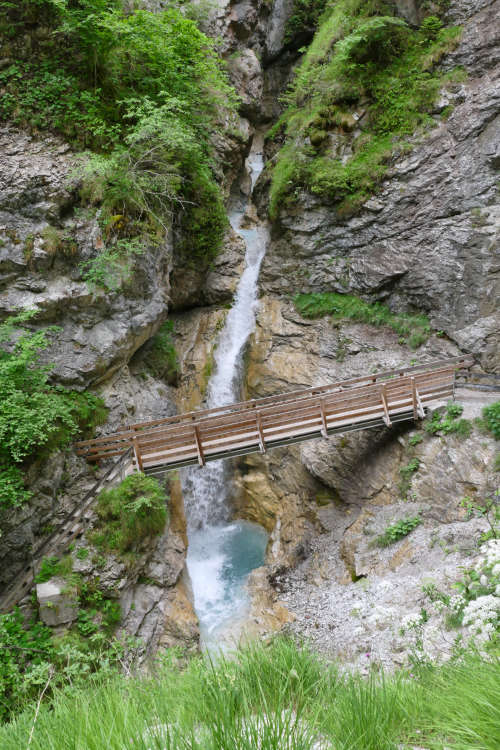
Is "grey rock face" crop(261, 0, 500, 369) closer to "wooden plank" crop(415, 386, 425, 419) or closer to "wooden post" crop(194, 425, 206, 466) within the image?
"wooden plank" crop(415, 386, 425, 419)

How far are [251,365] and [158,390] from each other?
4086mm

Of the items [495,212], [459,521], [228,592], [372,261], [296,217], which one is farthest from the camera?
[296,217]

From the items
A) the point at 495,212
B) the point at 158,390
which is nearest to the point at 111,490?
the point at 158,390

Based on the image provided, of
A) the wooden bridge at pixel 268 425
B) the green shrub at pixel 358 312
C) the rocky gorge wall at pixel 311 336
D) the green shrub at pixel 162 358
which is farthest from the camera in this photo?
the green shrub at pixel 358 312

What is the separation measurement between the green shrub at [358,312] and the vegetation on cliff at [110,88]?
655cm

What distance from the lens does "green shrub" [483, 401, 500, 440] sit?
9.30 m

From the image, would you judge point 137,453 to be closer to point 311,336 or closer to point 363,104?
point 311,336

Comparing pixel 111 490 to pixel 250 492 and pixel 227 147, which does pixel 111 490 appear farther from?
pixel 227 147

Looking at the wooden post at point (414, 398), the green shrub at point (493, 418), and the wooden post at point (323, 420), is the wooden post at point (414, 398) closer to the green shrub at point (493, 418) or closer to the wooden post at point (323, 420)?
the green shrub at point (493, 418)

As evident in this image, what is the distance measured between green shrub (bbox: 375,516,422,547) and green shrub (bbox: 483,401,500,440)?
2790 millimetres

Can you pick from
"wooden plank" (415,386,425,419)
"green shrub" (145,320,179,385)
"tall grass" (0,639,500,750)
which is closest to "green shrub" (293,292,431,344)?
"wooden plank" (415,386,425,419)

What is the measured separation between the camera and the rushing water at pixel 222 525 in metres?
10.7

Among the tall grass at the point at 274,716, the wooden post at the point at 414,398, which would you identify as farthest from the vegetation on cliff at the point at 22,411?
the wooden post at the point at 414,398

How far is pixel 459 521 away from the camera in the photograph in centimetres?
874
